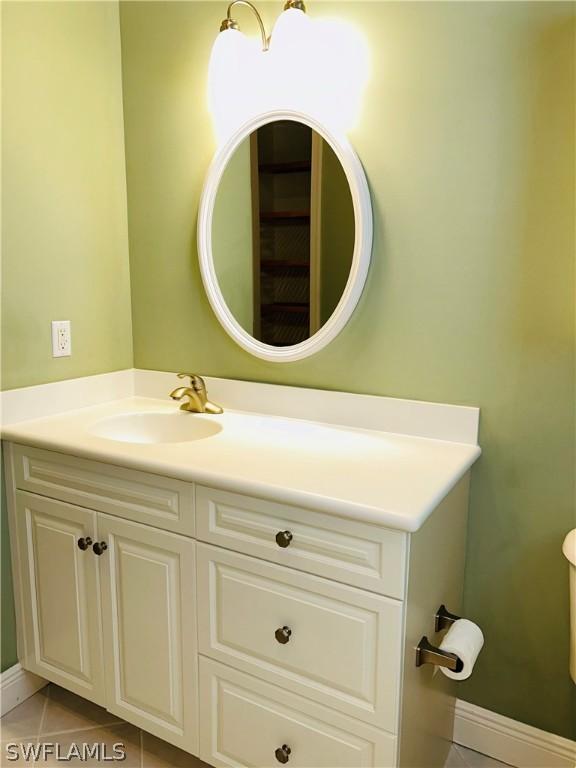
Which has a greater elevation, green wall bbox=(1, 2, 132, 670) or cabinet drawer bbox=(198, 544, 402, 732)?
green wall bbox=(1, 2, 132, 670)

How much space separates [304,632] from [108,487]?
23.8 inches

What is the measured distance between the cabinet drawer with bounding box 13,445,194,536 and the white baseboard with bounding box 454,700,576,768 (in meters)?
0.96

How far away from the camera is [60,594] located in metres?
1.67

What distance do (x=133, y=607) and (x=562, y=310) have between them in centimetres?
126

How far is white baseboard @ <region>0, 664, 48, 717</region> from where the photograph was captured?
1.78m

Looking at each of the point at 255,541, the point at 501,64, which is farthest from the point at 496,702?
the point at 501,64

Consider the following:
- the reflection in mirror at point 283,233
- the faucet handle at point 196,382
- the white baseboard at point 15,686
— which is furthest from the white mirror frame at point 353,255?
the white baseboard at point 15,686

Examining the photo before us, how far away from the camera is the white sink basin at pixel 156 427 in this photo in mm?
1792

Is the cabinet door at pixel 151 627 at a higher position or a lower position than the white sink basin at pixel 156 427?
lower

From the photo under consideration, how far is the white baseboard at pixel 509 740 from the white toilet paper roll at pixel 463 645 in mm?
480

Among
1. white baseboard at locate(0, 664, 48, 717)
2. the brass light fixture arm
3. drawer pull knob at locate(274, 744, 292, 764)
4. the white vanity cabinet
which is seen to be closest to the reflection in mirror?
the brass light fixture arm

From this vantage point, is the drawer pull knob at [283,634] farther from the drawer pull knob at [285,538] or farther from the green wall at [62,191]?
the green wall at [62,191]

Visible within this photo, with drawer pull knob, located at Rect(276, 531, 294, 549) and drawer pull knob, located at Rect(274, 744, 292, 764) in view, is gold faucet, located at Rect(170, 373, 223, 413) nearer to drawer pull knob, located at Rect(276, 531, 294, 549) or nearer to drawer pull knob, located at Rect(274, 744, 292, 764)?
drawer pull knob, located at Rect(276, 531, 294, 549)

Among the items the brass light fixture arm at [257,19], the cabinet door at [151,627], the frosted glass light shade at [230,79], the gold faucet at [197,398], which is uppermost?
the brass light fixture arm at [257,19]
